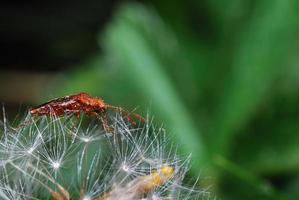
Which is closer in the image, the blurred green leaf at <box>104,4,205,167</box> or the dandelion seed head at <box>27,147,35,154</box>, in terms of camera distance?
the dandelion seed head at <box>27,147,35,154</box>

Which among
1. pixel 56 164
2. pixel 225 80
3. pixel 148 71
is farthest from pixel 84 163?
pixel 225 80

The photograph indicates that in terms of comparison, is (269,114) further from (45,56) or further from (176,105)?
(45,56)

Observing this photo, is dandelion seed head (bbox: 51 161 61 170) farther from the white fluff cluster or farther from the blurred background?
the blurred background

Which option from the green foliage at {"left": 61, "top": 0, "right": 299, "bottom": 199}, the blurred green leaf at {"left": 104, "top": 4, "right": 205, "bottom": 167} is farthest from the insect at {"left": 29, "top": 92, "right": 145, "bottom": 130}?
the green foliage at {"left": 61, "top": 0, "right": 299, "bottom": 199}

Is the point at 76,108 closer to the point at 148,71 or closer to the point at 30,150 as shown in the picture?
the point at 30,150

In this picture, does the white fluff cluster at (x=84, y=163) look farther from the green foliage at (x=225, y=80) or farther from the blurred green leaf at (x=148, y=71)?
the green foliage at (x=225, y=80)

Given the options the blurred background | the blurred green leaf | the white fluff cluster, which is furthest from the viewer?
the blurred background
